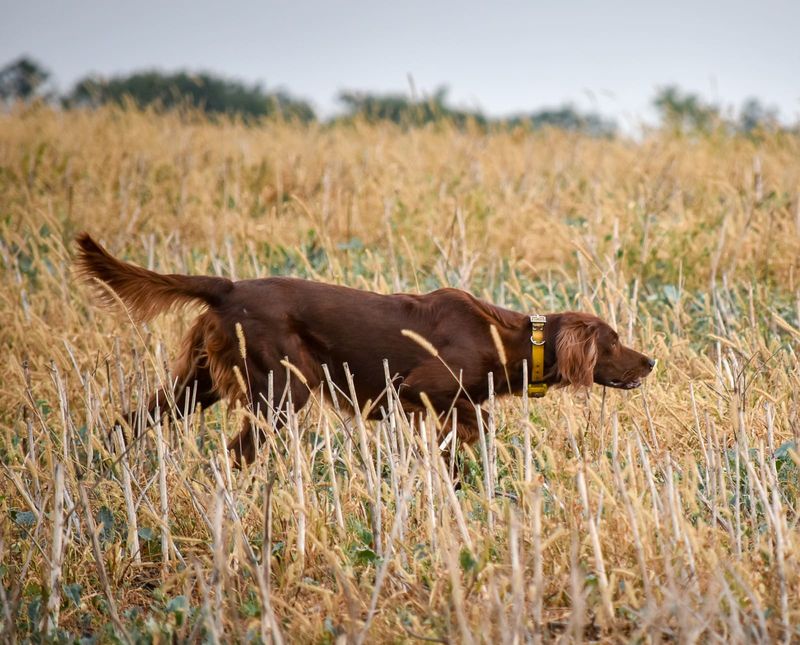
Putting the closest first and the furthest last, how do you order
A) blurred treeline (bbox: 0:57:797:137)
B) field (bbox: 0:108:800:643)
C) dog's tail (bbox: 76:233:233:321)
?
1. field (bbox: 0:108:800:643)
2. dog's tail (bbox: 76:233:233:321)
3. blurred treeline (bbox: 0:57:797:137)

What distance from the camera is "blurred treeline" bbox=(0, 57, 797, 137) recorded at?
27.3ft

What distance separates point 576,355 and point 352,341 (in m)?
0.83

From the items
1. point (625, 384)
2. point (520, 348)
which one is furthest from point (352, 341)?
point (625, 384)

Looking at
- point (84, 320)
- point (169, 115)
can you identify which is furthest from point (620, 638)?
point (169, 115)

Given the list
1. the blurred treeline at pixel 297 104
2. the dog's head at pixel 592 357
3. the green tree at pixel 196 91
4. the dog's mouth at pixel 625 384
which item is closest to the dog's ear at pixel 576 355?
the dog's head at pixel 592 357

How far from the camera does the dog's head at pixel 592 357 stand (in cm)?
357

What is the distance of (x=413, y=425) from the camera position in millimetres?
2811

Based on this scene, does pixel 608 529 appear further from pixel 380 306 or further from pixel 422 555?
pixel 380 306

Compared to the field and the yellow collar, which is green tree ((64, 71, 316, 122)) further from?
the yellow collar

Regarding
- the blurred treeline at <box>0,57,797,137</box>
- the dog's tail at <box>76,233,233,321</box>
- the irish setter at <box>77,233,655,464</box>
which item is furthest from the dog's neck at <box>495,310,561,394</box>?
the blurred treeline at <box>0,57,797,137</box>

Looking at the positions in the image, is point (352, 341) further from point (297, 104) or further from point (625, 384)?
point (297, 104)

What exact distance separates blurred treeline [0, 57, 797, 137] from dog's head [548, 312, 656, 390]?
12.2ft

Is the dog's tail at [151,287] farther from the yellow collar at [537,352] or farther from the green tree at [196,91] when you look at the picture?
the green tree at [196,91]

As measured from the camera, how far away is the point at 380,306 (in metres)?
3.61
